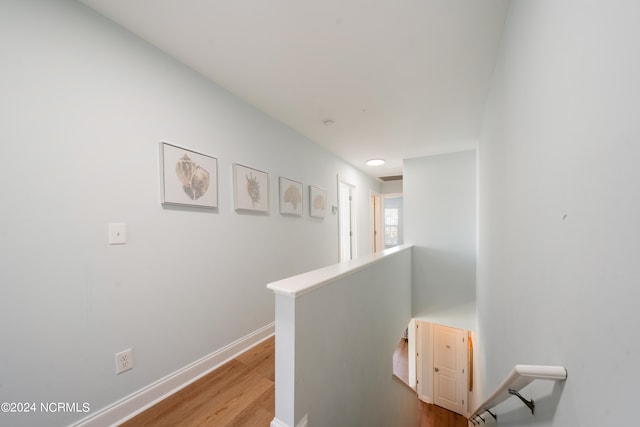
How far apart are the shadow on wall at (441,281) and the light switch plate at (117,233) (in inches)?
150

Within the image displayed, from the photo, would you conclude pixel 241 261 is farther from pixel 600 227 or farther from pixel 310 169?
pixel 600 227

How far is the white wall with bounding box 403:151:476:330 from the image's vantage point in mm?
3707

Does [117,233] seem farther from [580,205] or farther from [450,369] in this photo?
[450,369]

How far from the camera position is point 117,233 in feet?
4.53

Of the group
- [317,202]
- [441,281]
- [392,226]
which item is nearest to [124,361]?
[317,202]

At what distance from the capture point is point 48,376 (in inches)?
45.2

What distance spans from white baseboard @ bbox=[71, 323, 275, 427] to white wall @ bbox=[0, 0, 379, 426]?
0.05 meters

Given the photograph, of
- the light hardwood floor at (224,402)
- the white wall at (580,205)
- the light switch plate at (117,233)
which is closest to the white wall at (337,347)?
the light hardwood floor at (224,402)

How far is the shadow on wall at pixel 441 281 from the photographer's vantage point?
3.69m

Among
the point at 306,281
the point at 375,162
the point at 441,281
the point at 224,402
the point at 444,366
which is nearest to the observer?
the point at 306,281

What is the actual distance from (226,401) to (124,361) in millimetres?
663

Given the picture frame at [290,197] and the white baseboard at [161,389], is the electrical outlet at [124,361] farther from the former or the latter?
the picture frame at [290,197]

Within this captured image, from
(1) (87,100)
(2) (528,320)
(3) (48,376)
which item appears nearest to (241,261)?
(3) (48,376)

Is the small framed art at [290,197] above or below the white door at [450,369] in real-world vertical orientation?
above
